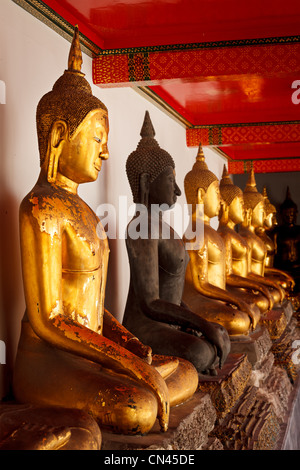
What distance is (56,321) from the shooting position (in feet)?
8.00

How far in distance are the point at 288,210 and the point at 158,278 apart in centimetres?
670

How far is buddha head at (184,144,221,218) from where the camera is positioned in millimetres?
4660

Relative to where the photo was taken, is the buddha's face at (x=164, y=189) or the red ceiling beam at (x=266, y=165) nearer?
the buddha's face at (x=164, y=189)

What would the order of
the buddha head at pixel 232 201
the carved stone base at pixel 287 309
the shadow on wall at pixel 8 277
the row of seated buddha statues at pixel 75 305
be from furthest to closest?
the carved stone base at pixel 287 309 → the buddha head at pixel 232 201 → the shadow on wall at pixel 8 277 → the row of seated buddha statues at pixel 75 305

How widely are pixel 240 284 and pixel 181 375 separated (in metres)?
2.54

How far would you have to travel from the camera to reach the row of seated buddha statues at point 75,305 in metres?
2.33

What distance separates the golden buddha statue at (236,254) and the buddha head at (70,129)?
281 cm

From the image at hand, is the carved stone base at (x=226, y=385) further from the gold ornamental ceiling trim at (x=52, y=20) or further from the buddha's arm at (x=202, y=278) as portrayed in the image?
the gold ornamental ceiling trim at (x=52, y=20)

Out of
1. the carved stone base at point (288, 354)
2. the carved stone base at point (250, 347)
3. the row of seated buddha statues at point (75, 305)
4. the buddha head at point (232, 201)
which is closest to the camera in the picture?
the row of seated buddha statues at point (75, 305)

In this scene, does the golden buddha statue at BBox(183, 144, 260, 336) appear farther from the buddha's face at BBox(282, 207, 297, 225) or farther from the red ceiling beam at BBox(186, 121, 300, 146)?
the buddha's face at BBox(282, 207, 297, 225)

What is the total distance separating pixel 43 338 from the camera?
246 cm

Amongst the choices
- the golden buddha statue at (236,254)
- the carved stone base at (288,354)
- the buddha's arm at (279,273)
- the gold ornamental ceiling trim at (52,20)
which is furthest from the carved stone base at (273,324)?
the gold ornamental ceiling trim at (52,20)

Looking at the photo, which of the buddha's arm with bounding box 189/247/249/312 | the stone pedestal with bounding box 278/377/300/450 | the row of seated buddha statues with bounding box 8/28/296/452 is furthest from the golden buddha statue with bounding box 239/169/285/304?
the row of seated buddha statues with bounding box 8/28/296/452


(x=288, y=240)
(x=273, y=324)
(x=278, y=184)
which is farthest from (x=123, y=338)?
(x=278, y=184)
